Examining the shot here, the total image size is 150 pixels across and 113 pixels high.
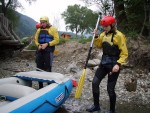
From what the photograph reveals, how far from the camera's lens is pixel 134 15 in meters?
12.7

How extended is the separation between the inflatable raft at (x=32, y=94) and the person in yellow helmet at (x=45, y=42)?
826mm

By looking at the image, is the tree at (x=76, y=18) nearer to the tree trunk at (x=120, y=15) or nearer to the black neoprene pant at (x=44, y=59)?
the tree trunk at (x=120, y=15)

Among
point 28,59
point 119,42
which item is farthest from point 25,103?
point 28,59

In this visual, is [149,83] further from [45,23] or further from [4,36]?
[4,36]

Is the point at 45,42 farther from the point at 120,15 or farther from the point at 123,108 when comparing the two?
the point at 120,15

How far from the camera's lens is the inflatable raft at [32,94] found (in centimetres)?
381

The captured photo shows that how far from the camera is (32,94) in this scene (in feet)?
14.2

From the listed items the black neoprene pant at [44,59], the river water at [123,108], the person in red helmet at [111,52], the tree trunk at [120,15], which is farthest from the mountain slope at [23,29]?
the person in red helmet at [111,52]

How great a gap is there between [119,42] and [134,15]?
8302 mm

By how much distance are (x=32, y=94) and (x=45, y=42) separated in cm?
249

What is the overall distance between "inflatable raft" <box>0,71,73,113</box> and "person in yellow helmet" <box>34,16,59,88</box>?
2.71 ft

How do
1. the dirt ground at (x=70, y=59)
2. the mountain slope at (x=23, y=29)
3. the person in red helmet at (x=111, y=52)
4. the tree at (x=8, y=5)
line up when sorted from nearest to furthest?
1. the person in red helmet at (x=111, y=52)
2. the dirt ground at (x=70, y=59)
3. the tree at (x=8, y=5)
4. the mountain slope at (x=23, y=29)

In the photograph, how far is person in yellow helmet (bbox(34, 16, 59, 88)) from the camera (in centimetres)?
650

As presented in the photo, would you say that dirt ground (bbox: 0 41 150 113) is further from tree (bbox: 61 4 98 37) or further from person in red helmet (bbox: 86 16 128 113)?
tree (bbox: 61 4 98 37)
